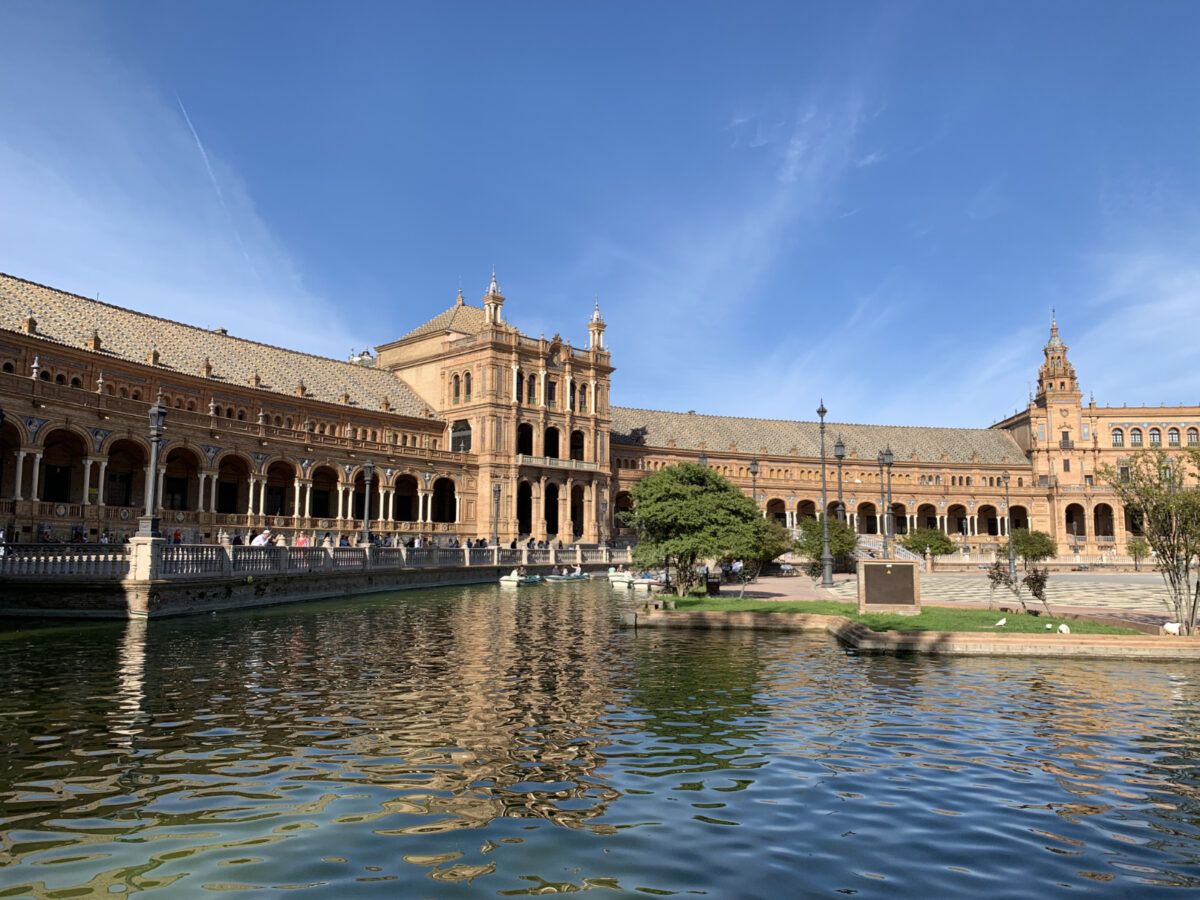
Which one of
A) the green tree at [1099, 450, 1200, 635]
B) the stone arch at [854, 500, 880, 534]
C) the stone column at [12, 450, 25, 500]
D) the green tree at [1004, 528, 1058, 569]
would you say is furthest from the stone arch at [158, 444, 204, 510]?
the stone arch at [854, 500, 880, 534]

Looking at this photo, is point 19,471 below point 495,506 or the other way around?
the other way around

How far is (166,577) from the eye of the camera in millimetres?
23594

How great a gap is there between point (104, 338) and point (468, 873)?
50410mm

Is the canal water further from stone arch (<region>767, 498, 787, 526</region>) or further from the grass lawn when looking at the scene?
stone arch (<region>767, 498, 787, 526</region>)

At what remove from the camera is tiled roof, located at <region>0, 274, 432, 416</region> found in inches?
1769

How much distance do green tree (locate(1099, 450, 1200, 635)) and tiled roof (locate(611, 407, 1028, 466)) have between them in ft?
218

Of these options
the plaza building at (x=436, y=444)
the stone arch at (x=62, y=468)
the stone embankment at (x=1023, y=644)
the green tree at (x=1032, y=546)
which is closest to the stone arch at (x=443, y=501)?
the plaza building at (x=436, y=444)

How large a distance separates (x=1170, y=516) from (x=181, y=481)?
4725 centimetres

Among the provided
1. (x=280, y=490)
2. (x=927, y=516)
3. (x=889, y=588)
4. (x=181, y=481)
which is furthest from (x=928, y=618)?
(x=927, y=516)

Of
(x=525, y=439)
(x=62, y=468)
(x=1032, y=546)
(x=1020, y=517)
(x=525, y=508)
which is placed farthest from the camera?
(x=1020, y=517)

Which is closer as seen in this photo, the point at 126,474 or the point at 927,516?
the point at 126,474

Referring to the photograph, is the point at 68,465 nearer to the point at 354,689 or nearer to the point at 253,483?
the point at 253,483

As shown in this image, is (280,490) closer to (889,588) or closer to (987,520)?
(889,588)

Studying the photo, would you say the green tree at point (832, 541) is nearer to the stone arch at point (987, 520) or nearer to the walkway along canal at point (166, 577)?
the walkway along canal at point (166, 577)
